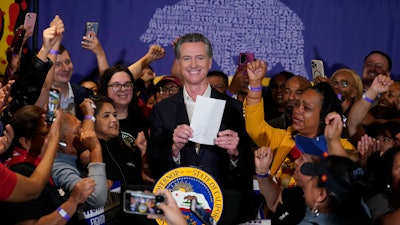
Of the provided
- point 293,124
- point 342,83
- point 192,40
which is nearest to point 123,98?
point 192,40

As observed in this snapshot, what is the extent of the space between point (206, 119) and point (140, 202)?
1.10m

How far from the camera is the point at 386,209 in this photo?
3715 millimetres

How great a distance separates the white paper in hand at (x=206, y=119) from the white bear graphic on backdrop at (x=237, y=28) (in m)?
3.26

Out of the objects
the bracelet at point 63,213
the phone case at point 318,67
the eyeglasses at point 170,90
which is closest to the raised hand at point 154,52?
the eyeglasses at point 170,90

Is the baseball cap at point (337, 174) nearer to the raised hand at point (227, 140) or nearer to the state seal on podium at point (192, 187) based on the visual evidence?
the state seal on podium at point (192, 187)

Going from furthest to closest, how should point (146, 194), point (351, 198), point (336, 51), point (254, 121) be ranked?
1. point (336, 51)
2. point (254, 121)
3. point (351, 198)
4. point (146, 194)

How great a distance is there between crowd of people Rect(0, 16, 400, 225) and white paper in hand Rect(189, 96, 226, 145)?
1.7 inches

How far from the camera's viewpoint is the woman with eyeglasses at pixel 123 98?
485cm

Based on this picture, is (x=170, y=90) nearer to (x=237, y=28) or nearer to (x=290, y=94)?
(x=290, y=94)

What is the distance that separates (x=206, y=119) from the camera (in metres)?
3.54

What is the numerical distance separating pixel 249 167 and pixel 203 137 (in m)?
0.46

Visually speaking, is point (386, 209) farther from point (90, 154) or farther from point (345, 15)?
point (345, 15)

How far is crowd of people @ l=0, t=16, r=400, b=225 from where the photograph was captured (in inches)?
119

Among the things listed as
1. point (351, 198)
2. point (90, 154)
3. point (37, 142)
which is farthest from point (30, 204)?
point (351, 198)
